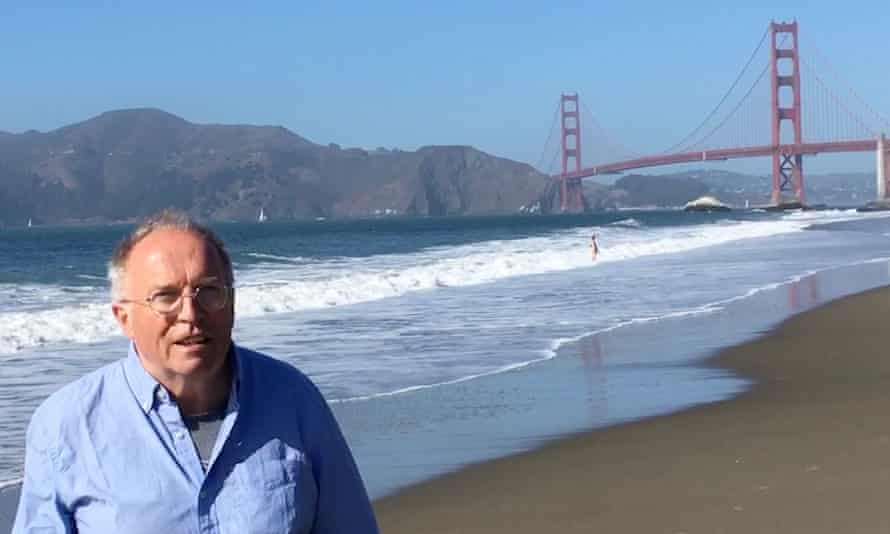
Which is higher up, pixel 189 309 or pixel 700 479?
pixel 189 309

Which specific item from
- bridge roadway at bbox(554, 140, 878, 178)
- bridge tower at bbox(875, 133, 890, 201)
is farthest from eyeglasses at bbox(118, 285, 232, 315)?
bridge tower at bbox(875, 133, 890, 201)

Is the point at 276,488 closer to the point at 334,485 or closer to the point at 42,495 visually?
the point at 334,485

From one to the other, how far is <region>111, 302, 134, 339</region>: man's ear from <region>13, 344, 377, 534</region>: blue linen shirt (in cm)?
3

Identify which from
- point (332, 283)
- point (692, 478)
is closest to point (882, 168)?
point (332, 283)

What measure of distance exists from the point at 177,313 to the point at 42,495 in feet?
0.77

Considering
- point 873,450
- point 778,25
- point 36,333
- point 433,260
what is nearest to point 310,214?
point 778,25

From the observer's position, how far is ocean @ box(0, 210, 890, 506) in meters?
6.41

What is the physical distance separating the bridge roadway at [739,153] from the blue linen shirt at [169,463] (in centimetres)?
6111

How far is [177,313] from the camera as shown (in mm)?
1501

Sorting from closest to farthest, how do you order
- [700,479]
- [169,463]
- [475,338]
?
[169,463]
[700,479]
[475,338]

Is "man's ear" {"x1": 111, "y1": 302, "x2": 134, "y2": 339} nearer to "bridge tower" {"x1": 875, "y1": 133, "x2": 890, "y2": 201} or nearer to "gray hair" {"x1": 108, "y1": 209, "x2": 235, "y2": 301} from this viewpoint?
"gray hair" {"x1": 108, "y1": 209, "x2": 235, "y2": 301}

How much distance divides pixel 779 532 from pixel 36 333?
361 inches

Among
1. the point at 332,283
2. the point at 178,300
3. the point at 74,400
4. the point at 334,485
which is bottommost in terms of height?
the point at 332,283

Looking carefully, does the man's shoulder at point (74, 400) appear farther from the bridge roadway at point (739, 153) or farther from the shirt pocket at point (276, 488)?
the bridge roadway at point (739, 153)
